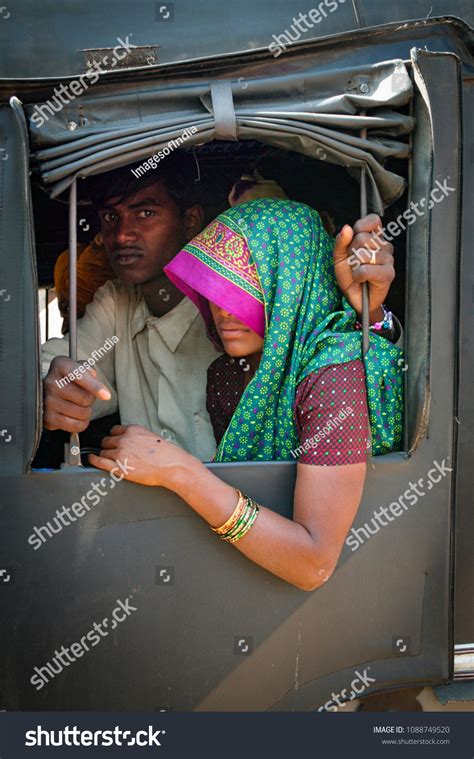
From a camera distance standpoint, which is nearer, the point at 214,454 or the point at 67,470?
the point at 67,470

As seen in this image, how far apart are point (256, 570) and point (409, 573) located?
456mm

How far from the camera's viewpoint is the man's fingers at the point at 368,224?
253 centimetres

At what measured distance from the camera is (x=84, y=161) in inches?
95.1

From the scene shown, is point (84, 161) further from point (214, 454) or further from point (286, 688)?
point (286, 688)

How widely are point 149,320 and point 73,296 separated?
74 cm

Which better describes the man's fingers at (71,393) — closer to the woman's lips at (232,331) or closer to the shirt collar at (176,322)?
the woman's lips at (232,331)

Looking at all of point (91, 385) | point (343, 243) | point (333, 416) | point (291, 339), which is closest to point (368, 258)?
point (343, 243)

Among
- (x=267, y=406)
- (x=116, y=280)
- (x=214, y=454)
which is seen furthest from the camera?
(x=116, y=280)

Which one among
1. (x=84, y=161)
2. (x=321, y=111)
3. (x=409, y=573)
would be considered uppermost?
(x=321, y=111)

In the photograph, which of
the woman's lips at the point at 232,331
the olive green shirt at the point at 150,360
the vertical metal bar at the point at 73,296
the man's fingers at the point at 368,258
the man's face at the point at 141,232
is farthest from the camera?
the man's face at the point at 141,232

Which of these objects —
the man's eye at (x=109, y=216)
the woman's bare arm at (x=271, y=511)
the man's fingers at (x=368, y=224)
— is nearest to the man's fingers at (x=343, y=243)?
the man's fingers at (x=368, y=224)

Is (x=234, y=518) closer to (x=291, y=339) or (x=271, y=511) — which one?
(x=271, y=511)

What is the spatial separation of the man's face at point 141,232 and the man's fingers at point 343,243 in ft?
2.72

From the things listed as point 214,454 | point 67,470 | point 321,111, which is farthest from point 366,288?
point 67,470
